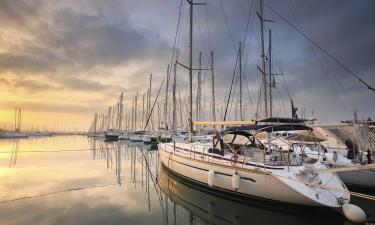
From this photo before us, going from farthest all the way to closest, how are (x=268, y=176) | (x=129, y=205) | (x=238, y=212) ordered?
(x=129, y=205)
(x=238, y=212)
(x=268, y=176)

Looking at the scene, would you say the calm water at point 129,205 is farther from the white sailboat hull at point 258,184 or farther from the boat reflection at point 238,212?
the white sailboat hull at point 258,184

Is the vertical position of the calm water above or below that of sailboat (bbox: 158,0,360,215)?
below

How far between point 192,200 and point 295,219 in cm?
445

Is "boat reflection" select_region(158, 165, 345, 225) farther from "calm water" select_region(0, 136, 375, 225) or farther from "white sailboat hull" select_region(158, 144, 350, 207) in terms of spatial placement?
"white sailboat hull" select_region(158, 144, 350, 207)

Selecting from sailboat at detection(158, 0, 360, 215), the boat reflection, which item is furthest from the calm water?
sailboat at detection(158, 0, 360, 215)

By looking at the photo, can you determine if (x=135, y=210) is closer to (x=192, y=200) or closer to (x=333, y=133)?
(x=192, y=200)

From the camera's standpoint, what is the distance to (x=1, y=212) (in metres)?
9.44

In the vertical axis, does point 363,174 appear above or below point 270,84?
below

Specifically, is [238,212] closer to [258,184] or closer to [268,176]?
[258,184]

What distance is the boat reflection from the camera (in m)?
9.02

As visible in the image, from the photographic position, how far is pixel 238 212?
9938 mm

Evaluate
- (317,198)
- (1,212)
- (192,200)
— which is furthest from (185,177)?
(1,212)

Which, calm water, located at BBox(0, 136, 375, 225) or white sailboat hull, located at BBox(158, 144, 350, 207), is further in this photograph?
calm water, located at BBox(0, 136, 375, 225)

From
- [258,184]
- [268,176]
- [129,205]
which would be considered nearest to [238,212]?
[258,184]
